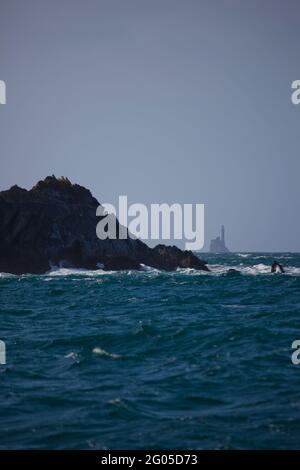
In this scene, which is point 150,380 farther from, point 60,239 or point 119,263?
point 119,263

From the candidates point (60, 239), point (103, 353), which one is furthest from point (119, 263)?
point (103, 353)

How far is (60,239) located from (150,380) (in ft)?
222

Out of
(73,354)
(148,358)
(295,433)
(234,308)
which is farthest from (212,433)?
(234,308)

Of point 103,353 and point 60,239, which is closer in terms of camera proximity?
point 103,353

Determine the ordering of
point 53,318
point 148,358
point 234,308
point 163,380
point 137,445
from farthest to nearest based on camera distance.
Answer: point 234,308 → point 53,318 → point 148,358 → point 163,380 → point 137,445

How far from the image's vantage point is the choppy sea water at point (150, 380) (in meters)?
11.1

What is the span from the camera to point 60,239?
81.2 metres

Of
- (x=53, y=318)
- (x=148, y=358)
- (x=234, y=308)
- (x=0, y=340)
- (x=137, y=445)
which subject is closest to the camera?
(x=137, y=445)

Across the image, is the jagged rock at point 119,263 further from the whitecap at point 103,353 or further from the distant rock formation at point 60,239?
the whitecap at point 103,353

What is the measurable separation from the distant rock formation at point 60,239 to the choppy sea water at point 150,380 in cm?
4934

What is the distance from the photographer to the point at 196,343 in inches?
792

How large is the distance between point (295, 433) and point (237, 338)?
32.0 ft

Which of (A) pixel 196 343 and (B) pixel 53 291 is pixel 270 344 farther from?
(B) pixel 53 291

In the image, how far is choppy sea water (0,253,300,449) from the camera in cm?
1108
